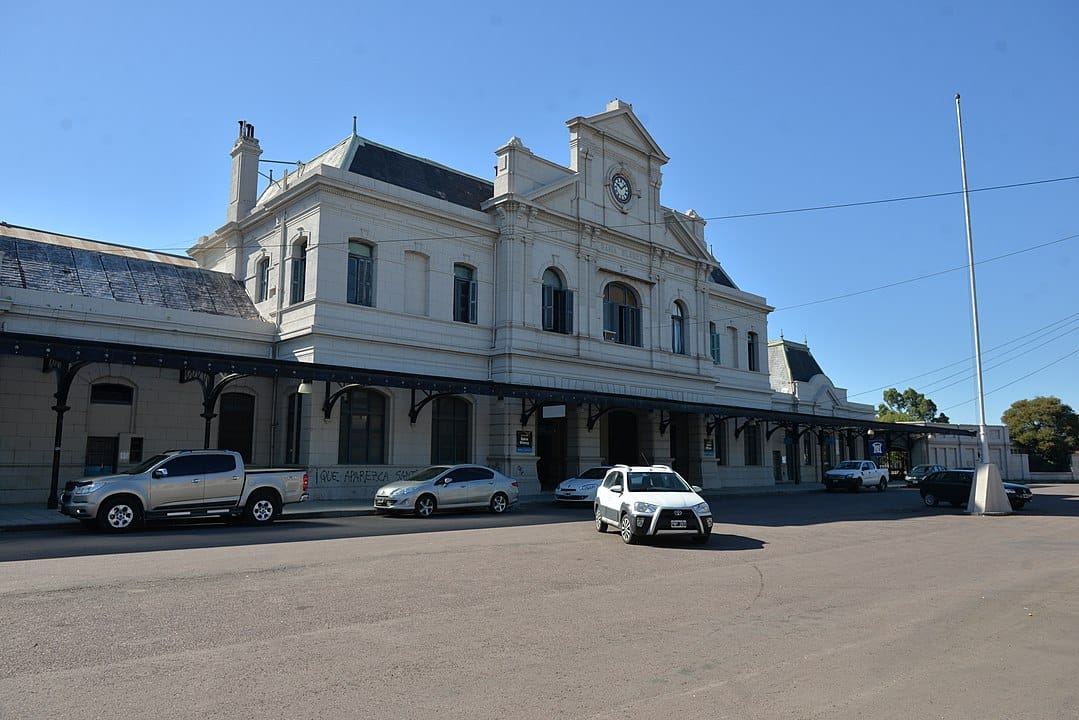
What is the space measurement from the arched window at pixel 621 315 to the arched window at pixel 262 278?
14.5 metres

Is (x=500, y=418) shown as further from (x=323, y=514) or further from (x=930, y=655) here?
(x=930, y=655)

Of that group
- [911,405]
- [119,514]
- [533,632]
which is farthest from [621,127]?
[911,405]

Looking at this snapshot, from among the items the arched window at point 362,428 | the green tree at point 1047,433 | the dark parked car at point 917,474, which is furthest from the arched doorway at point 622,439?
the green tree at point 1047,433

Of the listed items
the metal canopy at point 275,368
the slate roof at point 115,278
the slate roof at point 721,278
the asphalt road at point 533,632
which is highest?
the slate roof at point 721,278

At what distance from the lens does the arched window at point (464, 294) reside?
98.2 feet

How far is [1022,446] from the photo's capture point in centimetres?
6781

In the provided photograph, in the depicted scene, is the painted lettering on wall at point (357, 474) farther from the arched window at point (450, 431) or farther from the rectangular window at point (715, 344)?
the rectangular window at point (715, 344)

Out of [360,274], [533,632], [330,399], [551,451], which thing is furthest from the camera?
[551,451]

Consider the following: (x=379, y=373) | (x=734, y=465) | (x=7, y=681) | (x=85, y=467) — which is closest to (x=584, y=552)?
(x=7, y=681)

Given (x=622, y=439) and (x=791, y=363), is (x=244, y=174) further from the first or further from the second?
(x=791, y=363)

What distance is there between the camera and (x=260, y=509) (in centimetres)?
1797

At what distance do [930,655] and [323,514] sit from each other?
17.2 m

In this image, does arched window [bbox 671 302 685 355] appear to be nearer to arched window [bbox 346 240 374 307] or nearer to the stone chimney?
arched window [bbox 346 240 374 307]

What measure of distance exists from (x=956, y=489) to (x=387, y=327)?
21.2 m
